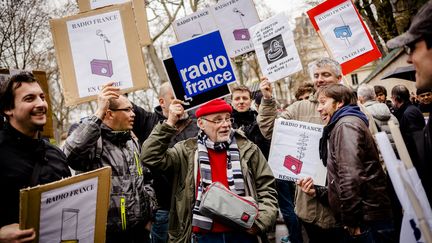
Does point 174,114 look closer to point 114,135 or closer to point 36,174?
point 114,135

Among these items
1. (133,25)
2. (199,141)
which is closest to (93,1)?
(133,25)

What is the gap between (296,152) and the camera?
13.0ft

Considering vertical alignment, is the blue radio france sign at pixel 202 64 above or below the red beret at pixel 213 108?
above

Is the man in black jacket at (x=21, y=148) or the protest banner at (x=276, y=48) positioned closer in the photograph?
the man in black jacket at (x=21, y=148)

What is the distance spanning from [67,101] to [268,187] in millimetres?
1933

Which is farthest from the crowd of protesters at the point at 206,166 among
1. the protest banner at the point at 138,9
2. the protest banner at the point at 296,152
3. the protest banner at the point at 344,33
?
the protest banner at the point at 344,33

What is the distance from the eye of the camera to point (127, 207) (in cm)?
355

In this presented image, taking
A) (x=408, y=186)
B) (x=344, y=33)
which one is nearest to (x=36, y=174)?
(x=408, y=186)

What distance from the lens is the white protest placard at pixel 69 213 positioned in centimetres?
248

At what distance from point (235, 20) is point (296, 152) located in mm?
2061

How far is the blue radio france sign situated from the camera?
3.80m

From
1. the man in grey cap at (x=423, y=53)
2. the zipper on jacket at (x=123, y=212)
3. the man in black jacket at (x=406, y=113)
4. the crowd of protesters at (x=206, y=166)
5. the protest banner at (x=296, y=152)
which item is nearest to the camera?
the man in grey cap at (x=423, y=53)

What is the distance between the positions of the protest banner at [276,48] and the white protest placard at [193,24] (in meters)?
0.57

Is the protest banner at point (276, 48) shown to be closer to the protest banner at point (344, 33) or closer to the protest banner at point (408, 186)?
the protest banner at point (344, 33)
